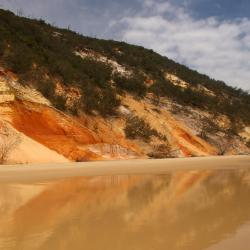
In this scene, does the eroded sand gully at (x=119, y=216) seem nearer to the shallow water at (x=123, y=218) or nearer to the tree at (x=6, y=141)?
the shallow water at (x=123, y=218)

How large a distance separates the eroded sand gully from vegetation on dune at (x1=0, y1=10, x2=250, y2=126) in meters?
15.3

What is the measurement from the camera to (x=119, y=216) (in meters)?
6.91

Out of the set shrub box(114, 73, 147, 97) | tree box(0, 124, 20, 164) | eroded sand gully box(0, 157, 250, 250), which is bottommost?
tree box(0, 124, 20, 164)

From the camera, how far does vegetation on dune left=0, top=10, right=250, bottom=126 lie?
2558 cm

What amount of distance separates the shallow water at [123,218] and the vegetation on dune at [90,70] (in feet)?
51.1

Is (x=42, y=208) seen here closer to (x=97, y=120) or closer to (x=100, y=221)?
(x=100, y=221)

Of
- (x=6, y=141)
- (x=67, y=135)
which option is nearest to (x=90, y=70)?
(x=67, y=135)

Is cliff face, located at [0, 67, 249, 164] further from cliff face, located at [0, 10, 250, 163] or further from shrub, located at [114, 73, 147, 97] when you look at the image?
shrub, located at [114, 73, 147, 97]

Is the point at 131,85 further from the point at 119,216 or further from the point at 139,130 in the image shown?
the point at 119,216

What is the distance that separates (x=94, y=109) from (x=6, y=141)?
9.40 meters

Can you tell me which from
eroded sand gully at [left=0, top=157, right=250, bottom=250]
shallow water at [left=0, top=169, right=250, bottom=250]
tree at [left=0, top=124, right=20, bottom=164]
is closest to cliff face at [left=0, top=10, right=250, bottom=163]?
tree at [left=0, top=124, right=20, bottom=164]

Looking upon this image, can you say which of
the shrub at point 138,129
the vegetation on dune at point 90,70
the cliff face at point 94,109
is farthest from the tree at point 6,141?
the shrub at point 138,129

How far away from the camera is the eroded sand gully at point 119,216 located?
5.18 m

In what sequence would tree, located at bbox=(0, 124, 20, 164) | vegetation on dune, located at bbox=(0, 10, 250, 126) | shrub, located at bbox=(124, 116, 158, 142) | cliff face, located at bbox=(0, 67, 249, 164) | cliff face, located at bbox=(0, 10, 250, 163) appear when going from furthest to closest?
shrub, located at bbox=(124, 116, 158, 142), vegetation on dune, located at bbox=(0, 10, 250, 126), cliff face, located at bbox=(0, 10, 250, 163), cliff face, located at bbox=(0, 67, 249, 164), tree, located at bbox=(0, 124, 20, 164)
